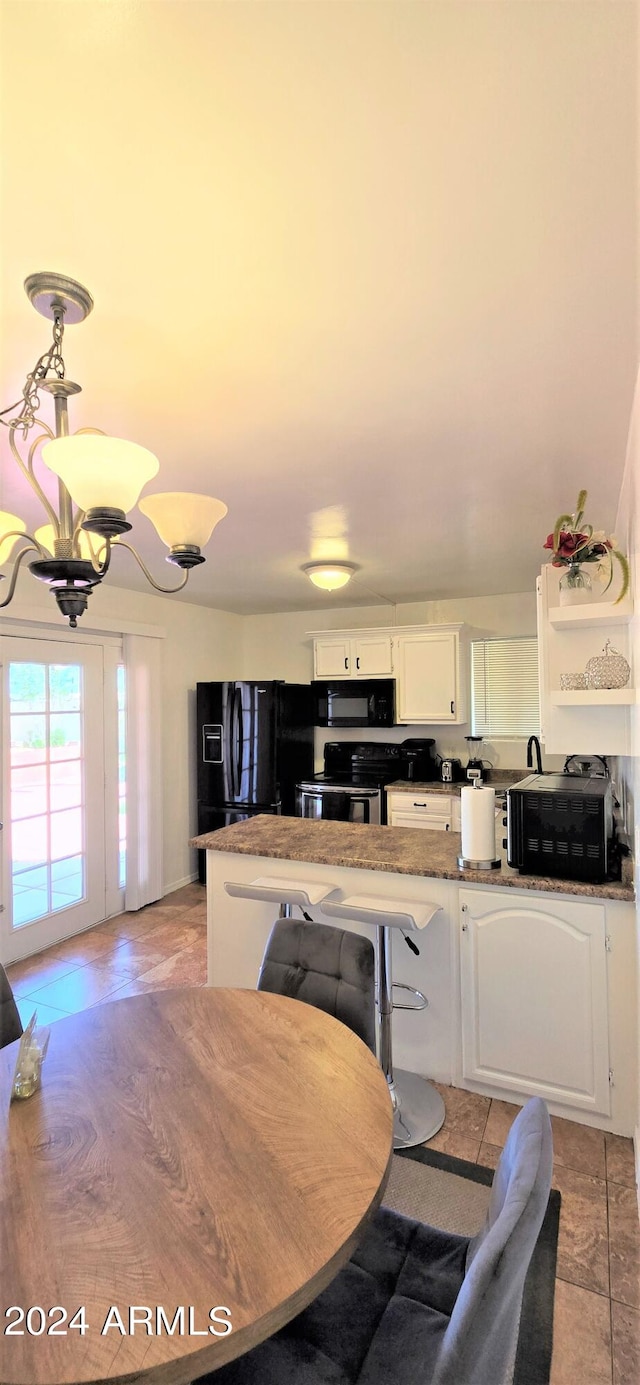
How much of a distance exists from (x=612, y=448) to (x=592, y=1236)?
2.38 m

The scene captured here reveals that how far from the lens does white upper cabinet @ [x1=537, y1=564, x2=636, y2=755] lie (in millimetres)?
2000

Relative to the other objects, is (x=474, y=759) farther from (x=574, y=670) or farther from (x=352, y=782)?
(x=574, y=670)

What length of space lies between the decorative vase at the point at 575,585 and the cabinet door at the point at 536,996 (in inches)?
41.6

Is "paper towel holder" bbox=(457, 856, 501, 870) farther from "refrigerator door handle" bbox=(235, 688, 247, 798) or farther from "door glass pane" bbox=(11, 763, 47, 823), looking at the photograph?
"refrigerator door handle" bbox=(235, 688, 247, 798)

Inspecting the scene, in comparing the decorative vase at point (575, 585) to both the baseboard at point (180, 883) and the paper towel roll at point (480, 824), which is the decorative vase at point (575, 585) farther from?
the baseboard at point (180, 883)

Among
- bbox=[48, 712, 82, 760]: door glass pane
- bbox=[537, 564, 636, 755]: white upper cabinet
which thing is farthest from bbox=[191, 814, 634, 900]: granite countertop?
bbox=[48, 712, 82, 760]: door glass pane

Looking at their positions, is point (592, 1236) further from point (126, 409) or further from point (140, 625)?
point (140, 625)

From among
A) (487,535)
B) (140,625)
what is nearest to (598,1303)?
(487,535)

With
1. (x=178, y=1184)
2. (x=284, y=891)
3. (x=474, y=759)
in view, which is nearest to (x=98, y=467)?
(x=178, y=1184)

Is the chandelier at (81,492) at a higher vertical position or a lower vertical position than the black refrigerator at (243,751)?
higher

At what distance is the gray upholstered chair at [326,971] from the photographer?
1717 mm

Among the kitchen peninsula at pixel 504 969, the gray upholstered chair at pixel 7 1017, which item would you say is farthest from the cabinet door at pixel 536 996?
the gray upholstered chair at pixel 7 1017

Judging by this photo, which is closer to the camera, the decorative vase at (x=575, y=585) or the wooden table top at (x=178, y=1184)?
the wooden table top at (x=178, y=1184)

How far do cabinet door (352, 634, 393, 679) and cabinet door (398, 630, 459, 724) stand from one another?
0.36ft
